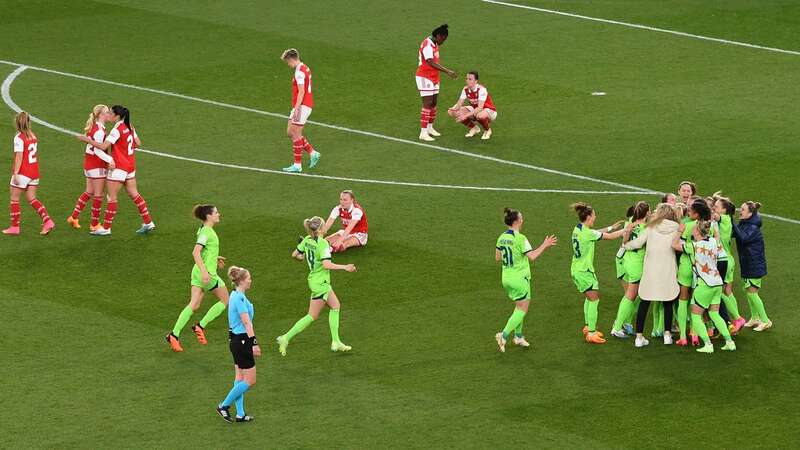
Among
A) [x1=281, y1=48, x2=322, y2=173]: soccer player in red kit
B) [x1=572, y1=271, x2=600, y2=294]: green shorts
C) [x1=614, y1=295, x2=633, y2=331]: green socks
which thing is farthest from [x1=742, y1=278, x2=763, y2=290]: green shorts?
[x1=281, y1=48, x2=322, y2=173]: soccer player in red kit

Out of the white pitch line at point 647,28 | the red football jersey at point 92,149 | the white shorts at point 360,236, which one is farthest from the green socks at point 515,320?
the white pitch line at point 647,28

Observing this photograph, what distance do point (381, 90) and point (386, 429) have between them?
18586mm

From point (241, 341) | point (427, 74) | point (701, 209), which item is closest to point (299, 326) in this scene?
point (241, 341)

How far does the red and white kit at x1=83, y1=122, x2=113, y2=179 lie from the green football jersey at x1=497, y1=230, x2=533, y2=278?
836 centimetres

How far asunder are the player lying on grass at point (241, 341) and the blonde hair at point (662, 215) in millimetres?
6146

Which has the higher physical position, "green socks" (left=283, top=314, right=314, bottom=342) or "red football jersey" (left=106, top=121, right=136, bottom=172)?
"red football jersey" (left=106, top=121, right=136, bottom=172)

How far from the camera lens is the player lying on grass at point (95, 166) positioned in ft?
88.7

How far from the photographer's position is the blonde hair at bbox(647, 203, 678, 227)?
72.3 ft

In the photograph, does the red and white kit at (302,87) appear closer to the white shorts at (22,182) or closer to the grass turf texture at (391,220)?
the grass turf texture at (391,220)

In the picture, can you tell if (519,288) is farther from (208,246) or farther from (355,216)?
(355,216)

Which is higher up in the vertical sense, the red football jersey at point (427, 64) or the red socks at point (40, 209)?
the red football jersey at point (427, 64)

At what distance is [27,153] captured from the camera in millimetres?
26984

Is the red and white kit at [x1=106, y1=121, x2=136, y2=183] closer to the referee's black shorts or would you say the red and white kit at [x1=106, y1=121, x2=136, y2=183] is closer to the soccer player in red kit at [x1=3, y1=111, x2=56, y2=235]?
the soccer player in red kit at [x1=3, y1=111, x2=56, y2=235]

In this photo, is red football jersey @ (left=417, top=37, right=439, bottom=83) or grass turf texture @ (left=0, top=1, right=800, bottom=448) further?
red football jersey @ (left=417, top=37, right=439, bottom=83)
